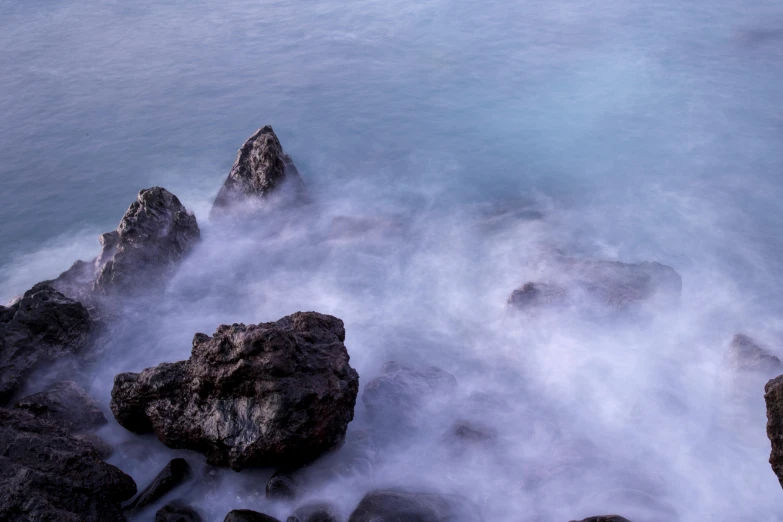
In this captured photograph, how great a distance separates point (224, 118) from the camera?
1297 cm

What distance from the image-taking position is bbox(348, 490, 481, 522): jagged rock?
519cm

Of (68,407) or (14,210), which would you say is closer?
(68,407)

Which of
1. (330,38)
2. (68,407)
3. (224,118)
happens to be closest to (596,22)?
(330,38)

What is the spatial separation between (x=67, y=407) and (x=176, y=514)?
181 centimetres

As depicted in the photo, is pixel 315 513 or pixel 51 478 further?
pixel 315 513

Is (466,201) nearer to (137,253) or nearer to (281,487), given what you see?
(137,253)

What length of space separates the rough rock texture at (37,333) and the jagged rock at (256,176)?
2.98 meters

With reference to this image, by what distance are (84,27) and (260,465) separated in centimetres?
1607

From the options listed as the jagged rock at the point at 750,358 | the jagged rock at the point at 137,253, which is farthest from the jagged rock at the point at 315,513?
the jagged rock at the point at 750,358

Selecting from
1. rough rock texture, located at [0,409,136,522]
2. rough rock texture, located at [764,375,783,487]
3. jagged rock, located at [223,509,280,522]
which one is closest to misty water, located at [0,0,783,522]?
jagged rock, located at [223,509,280,522]

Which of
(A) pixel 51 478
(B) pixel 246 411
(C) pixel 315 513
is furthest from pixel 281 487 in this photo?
(A) pixel 51 478

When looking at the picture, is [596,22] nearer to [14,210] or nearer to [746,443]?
[746,443]

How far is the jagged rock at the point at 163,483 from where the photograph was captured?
5.44 meters

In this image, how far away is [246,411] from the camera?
18.2ft
